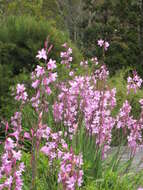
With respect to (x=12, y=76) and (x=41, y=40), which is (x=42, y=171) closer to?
(x=12, y=76)

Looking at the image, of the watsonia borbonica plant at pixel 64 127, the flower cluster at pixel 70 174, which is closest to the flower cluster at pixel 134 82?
the watsonia borbonica plant at pixel 64 127

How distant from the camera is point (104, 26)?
21.8 m

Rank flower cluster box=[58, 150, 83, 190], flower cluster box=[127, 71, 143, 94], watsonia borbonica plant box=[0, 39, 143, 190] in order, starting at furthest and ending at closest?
flower cluster box=[127, 71, 143, 94] < watsonia borbonica plant box=[0, 39, 143, 190] < flower cluster box=[58, 150, 83, 190]

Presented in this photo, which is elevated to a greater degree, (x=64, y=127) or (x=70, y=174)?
(x=64, y=127)

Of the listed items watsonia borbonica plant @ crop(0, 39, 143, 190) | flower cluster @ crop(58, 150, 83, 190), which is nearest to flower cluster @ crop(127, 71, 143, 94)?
watsonia borbonica plant @ crop(0, 39, 143, 190)

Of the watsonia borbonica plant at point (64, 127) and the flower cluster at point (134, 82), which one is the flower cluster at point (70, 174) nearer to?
the watsonia borbonica plant at point (64, 127)

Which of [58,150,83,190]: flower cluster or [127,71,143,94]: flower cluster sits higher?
[127,71,143,94]: flower cluster

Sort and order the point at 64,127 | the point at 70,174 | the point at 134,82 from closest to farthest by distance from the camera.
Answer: the point at 70,174, the point at 134,82, the point at 64,127

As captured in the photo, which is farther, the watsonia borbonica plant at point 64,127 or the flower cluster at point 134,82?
the flower cluster at point 134,82

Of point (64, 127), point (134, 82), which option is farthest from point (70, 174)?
point (64, 127)

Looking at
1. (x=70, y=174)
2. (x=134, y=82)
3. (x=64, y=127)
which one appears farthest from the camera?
(x=64, y=127)

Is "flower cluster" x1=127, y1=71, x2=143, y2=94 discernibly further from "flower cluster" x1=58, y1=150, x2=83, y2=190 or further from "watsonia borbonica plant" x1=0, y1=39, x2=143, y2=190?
"flower cluster" x1=58, y1=150, x2=83, y2=190

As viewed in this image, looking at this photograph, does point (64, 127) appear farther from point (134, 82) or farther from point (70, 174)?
point (70, 174)

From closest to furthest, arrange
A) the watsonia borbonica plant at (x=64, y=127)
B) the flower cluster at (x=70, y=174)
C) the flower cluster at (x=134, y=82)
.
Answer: the flower cluster at (x=70, y=174), the watsonia borbonica plant at (x=64, y=127), the flower cluster at (x=134, y=82)
